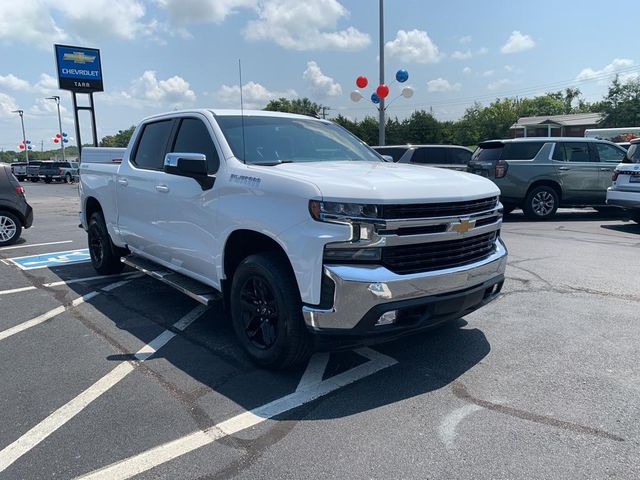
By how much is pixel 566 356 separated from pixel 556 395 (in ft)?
2.39

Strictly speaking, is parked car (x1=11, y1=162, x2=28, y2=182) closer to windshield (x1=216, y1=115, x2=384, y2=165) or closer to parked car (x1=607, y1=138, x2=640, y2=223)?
parked car (x1=607, y1=138, x2=640, y2=223)

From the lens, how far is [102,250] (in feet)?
22.2

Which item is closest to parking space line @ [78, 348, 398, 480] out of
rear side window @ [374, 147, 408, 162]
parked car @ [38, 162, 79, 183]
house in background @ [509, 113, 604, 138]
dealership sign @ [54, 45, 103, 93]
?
rear side window @ [374, 147, 408, 162]

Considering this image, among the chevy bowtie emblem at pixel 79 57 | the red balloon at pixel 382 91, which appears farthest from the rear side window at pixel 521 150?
the chevy bowtie emblem at pixel 79 57

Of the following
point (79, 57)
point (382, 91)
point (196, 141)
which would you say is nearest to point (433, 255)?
point (196, 141)

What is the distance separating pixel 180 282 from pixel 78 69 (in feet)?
75.6

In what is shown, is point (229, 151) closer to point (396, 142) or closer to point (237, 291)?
point (237, 291)

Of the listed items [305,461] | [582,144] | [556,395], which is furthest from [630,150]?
[305,461]

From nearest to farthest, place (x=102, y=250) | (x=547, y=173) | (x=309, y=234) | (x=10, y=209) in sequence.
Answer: (x=309, y=234), (x=102, y=250), (x=10, y=209), (x=547, y=173)

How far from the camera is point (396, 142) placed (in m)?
54.1

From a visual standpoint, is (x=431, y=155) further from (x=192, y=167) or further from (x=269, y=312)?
(x=269, y=312)

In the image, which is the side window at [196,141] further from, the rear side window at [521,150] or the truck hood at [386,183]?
the rear side window at [521,150]

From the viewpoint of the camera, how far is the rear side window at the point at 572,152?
40.0 ft

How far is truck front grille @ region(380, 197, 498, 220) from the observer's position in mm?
3182
